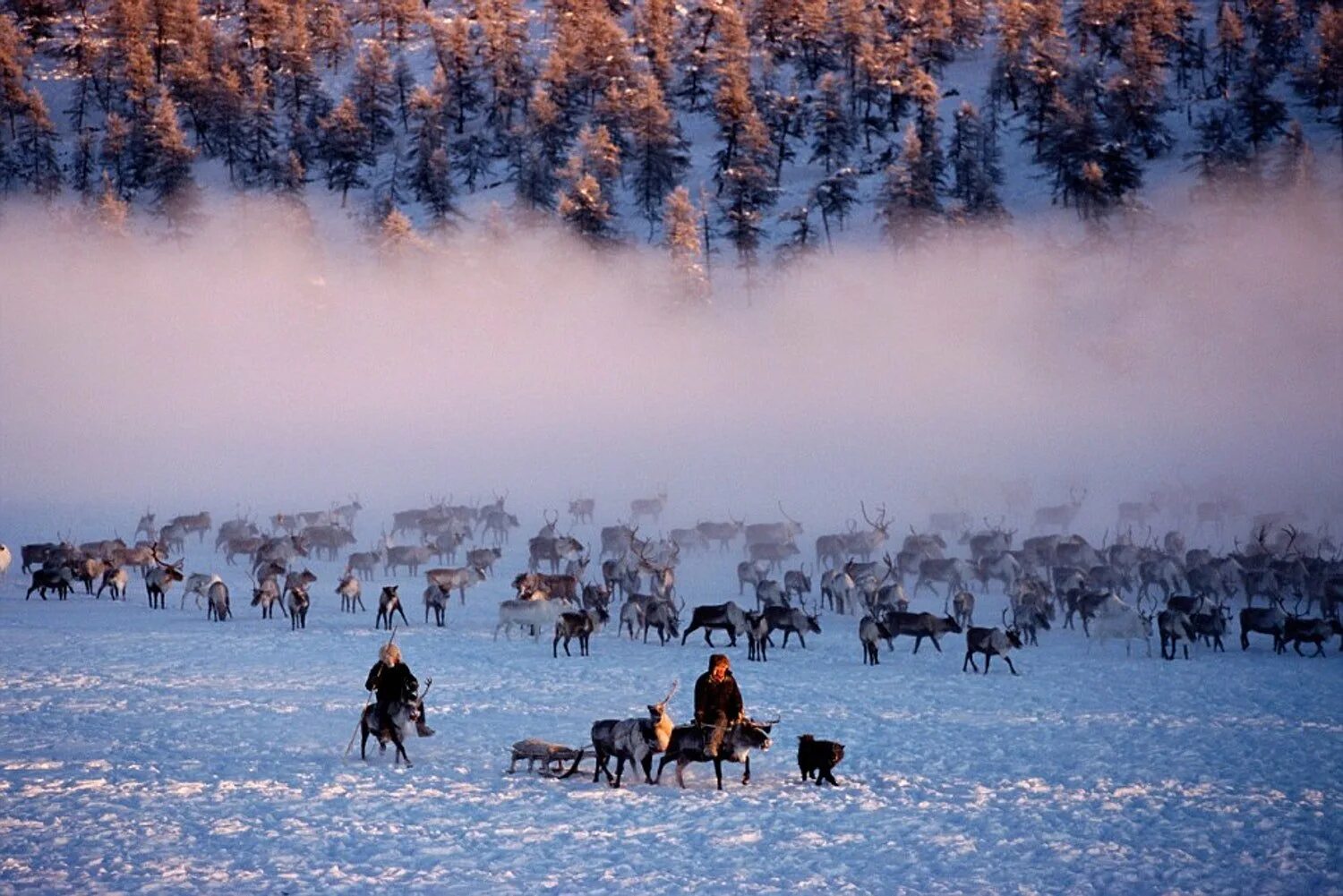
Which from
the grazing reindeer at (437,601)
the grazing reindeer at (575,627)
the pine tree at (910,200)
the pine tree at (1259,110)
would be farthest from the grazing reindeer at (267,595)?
the pine tree at (1259,110)

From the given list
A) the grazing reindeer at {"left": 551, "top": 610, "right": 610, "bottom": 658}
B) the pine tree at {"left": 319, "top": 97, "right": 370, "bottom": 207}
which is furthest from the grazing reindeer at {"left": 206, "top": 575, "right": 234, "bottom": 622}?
the pine tree at {"left": 319, "top": 97, "right": 370, "bottom": 207}

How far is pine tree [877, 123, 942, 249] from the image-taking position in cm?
6806

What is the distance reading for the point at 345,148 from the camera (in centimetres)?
7756

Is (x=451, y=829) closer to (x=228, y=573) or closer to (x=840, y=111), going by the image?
(x=228, y=573)

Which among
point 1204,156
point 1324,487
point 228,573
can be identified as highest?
point 1204,156

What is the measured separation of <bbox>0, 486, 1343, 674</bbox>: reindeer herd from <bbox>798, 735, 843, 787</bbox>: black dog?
8.89 m

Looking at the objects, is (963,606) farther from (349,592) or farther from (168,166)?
(168,166)

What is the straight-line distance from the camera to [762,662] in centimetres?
2252

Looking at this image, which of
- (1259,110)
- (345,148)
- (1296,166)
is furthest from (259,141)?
(1296,166)

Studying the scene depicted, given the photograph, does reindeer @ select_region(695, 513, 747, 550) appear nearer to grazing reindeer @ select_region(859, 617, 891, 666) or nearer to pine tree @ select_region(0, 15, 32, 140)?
grazing reindeer @ select_region(859, 617, 891, 666)

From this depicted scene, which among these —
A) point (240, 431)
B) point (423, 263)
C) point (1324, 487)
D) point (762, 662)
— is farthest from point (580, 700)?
point (423, 263)

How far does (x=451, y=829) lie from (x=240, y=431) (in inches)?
2130

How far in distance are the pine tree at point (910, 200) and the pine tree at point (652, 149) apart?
559 inches

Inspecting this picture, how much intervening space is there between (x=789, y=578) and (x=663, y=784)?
16847 millimetres
